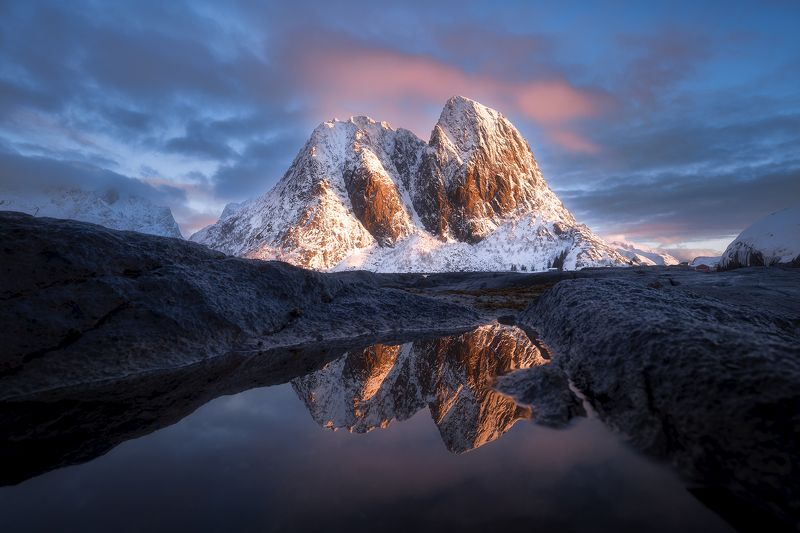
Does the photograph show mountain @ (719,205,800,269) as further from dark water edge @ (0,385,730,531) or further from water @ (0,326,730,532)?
dark water edge @ (0,385,730,531)

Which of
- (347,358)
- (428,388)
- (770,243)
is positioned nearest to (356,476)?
(428,388)

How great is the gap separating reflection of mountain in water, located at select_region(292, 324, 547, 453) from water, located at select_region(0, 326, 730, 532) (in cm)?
3

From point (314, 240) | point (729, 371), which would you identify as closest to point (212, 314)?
point (729, 371)

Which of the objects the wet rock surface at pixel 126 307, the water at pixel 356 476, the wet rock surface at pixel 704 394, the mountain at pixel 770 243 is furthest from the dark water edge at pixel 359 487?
the mountain at pixel 770 243

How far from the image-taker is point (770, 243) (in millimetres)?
Result: 16594

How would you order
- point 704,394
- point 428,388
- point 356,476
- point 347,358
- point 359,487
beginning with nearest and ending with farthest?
1. point 359,487
2. point 356,476
3. point 704,394
4. point 428,388
5. point 347,358

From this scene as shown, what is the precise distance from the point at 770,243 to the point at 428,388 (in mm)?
19523

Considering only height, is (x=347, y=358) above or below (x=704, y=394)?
below

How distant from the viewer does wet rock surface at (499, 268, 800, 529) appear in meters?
2.19

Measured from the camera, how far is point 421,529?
79.2 inches

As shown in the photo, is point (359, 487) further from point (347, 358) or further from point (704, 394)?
point (347, 358)

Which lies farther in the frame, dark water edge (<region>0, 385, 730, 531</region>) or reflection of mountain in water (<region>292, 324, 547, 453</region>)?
reflection of mountain in water (<region>292, 324, 547, 453</region>)

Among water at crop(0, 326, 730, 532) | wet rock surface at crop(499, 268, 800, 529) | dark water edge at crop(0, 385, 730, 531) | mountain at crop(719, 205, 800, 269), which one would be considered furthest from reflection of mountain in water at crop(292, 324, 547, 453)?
mountain at crop(719, 205, 800, 269)

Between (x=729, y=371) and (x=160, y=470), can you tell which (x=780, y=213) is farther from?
(x=160, y=470)
